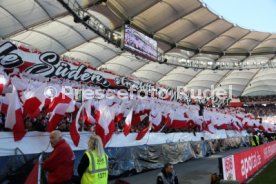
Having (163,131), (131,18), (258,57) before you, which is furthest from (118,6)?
(258,57)

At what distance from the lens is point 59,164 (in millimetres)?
5012

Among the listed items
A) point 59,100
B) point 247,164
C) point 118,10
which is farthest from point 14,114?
point 118,10

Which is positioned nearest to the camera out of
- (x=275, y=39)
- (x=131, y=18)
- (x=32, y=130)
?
(x=32, y=130)

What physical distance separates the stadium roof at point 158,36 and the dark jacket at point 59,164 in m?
22.7

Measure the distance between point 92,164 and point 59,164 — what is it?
1.59ft

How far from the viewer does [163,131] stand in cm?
1684

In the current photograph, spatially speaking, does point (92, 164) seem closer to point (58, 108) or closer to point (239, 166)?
point (58, 108)

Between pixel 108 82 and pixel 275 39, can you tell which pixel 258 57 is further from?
pixel 108 82

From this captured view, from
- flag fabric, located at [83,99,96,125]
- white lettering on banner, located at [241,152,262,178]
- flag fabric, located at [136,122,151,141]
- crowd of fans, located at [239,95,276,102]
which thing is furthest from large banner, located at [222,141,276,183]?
crowd of fans, located at [239,95,276,102]

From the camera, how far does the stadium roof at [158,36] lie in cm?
2877

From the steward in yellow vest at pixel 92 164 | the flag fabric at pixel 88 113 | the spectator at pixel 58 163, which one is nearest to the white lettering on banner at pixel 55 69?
the flag fabric at pixel 88 113

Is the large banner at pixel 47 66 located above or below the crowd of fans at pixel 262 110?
below

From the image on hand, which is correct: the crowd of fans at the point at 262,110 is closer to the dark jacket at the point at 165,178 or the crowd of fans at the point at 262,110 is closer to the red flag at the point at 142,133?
the red flag at the point at 142,133

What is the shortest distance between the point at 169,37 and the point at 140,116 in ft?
103
